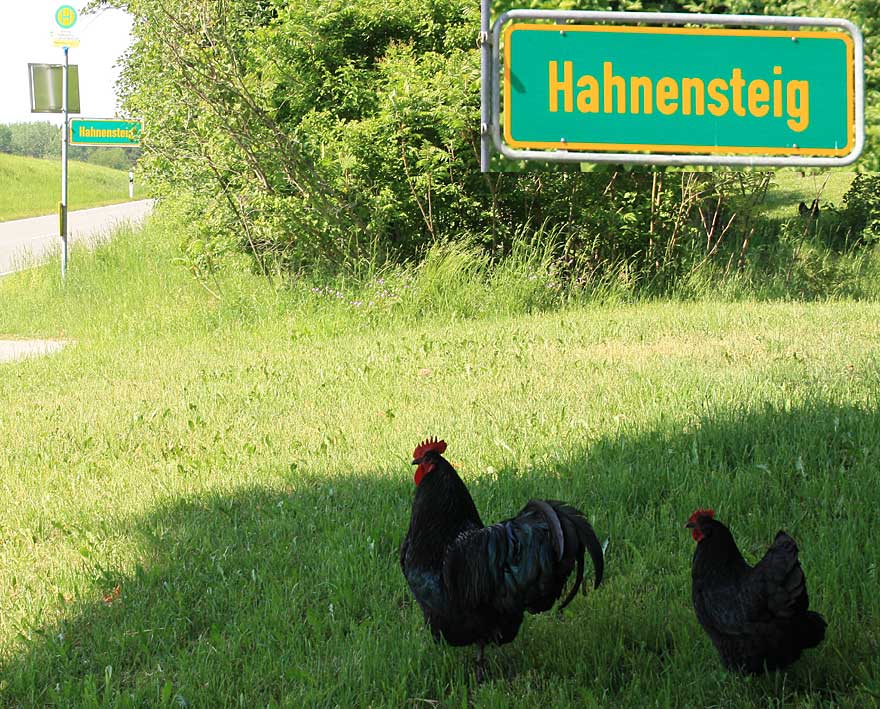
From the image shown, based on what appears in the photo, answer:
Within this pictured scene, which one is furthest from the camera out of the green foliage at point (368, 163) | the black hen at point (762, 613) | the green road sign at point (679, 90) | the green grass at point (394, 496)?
the green foliage at point (368, 163)

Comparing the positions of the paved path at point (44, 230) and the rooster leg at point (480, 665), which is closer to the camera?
the rooster leg at point (480, 665)

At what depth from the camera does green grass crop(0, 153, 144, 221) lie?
43.7m

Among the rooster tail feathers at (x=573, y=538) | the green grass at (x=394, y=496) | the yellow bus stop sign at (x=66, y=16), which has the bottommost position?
the green grass at (x=394, y=496)

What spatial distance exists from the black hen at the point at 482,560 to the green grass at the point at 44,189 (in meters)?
39.7

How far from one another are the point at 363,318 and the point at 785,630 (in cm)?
787

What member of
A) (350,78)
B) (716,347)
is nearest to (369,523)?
(716,347)

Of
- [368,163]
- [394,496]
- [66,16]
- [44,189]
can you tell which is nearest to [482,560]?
[394,496]

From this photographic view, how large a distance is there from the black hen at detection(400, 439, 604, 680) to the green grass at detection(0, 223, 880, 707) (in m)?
0.20

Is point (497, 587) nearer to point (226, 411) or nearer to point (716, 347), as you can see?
point (226, 411)

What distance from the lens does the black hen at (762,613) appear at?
9.98ft

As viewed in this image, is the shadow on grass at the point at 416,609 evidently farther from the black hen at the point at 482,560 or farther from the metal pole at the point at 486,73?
the metal pole at the point at 486,73

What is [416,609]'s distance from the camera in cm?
378

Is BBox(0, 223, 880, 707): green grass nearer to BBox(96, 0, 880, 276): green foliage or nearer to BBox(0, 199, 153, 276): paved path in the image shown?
BBox(96, 0, 880, 276): green foliage

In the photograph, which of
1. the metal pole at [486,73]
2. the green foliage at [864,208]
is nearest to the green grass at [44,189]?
the green foliage at [864,208]
